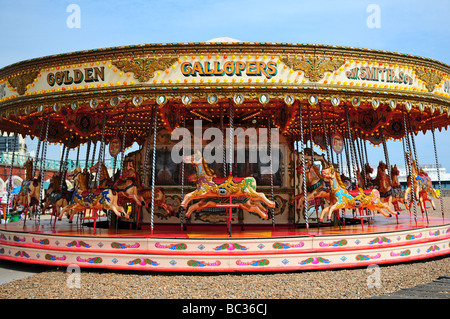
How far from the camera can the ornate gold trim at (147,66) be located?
855 centimetres

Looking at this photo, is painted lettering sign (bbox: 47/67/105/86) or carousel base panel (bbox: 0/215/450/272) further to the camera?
painted lettering sign (bbox: 47/67/105/86)

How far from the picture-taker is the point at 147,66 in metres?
8.59

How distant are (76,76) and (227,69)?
3450 mm

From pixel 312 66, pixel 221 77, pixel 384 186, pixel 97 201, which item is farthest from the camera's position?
pixel 384 186

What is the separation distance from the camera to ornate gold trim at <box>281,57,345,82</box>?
8617mm

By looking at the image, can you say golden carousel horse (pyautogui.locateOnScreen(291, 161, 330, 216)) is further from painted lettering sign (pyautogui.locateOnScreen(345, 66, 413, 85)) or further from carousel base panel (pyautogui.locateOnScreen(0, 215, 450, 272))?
painted lettering sign (pyautogui.locateOnScreen(345, 66, 413, 85))
